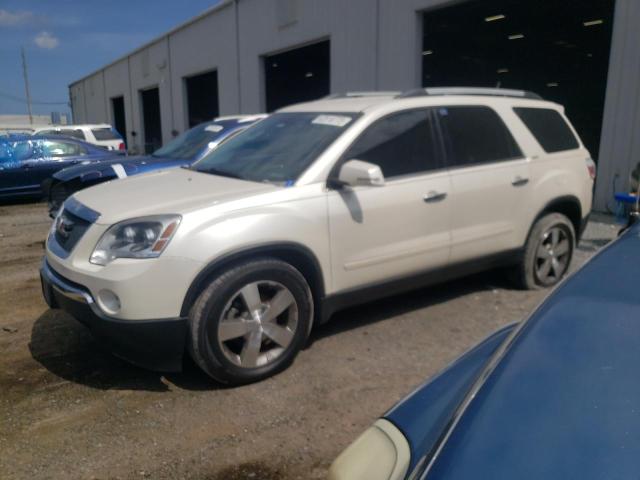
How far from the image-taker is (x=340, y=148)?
383cm

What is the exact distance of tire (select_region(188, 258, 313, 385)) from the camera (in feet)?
10.7

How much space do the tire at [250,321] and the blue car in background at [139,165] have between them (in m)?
3.96

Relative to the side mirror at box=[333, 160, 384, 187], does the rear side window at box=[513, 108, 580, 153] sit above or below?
above

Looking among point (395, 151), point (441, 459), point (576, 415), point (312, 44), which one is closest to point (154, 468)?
point (441, 459)

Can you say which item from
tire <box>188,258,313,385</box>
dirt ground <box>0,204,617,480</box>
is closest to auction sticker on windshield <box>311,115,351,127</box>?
tire <box>188,258,313,385</box>

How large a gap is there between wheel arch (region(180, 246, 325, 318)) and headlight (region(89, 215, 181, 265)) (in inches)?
11.6

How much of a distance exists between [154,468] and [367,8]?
12368 millimetres

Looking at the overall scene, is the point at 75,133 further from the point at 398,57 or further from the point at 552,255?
the point at 552,255

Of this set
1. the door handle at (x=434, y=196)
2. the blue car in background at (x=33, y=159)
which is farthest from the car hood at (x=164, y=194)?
the blue car in background at (x=33, y=159)

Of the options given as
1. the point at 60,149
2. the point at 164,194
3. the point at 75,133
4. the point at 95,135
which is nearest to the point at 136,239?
the point at 164,194

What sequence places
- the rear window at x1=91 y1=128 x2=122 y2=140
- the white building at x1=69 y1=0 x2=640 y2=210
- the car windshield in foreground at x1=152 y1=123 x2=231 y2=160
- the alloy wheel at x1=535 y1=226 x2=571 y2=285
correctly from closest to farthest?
the alloy wheel at x1=535 y1=226 x2=571 y2=285, the car windshield in foreground at x1=152 y1=123 x2=231 y2=160, the white building at x1=69 y1=0 x2=640 y2=210, the rear window at x1=91 y1=128 x2=122 y2=140

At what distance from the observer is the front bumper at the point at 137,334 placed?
10.2ft

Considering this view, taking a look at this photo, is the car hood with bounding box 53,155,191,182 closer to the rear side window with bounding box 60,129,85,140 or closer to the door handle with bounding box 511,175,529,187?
the door handle with bounding box 511,175,529,187

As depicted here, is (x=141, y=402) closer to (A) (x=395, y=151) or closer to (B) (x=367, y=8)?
(A) (x=395, y=151)
